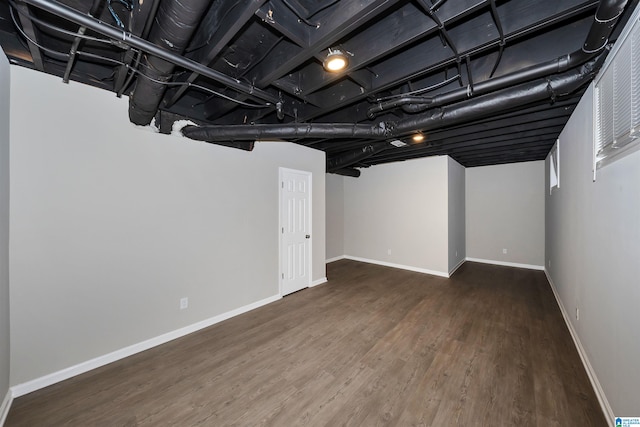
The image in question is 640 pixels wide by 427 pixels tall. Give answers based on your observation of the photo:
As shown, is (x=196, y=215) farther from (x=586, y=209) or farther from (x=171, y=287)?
(x=586, y=209)

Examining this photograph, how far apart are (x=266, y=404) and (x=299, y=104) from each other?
9.80ft

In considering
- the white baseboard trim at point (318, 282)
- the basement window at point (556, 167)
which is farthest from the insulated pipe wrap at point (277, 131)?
the basement window at point (556, 167)

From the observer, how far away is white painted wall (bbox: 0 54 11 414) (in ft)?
5.39

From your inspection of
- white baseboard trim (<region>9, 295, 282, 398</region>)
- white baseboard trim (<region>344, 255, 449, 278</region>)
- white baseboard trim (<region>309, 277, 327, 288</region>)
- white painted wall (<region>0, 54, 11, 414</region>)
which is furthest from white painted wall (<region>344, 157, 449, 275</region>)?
white painted wall (<region>0, 54, 11, 414</region>)

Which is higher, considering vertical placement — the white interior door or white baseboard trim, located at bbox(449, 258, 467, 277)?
the white interior door

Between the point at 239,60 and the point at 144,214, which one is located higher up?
the point at 239,60

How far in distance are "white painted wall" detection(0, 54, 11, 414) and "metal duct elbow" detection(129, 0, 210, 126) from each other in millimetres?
738

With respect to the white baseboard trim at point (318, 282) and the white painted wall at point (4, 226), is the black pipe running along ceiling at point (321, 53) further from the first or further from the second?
the white baseboard trim at point (318, 282)

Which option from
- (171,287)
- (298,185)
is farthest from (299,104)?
(171,287)

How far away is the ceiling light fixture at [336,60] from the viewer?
5.37ft

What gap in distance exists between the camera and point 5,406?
5.54 feet

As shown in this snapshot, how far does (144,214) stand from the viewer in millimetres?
2465

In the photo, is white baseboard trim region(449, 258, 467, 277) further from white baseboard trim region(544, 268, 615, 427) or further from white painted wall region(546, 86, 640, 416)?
white painted wall region(546, 86, 640, 416)

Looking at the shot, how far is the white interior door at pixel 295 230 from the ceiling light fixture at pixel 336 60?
2.21 m
